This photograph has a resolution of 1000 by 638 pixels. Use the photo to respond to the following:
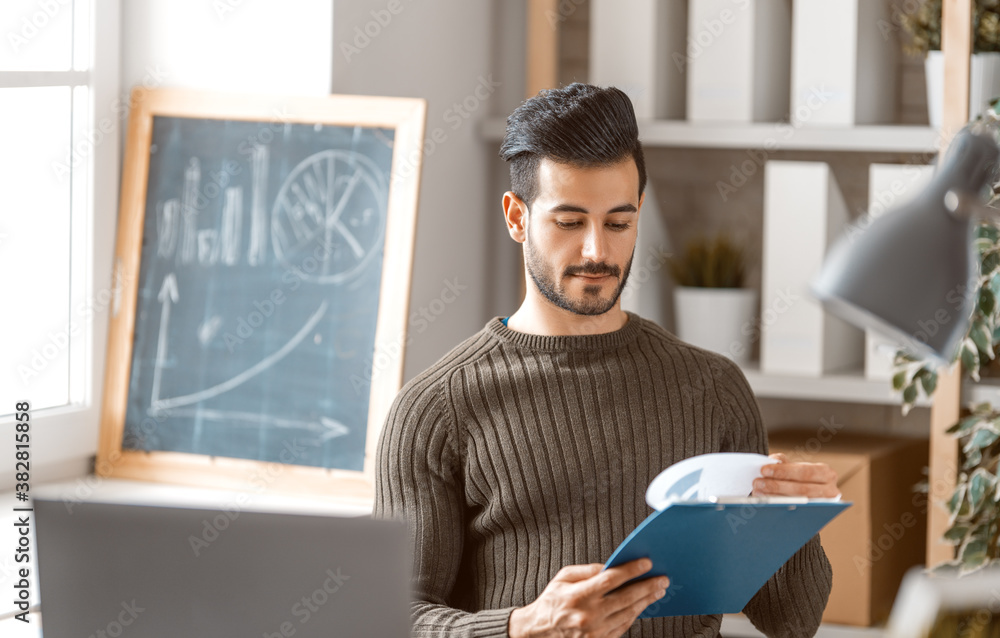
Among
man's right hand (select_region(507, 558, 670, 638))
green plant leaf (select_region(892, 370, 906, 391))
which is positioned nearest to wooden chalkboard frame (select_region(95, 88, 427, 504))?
man's right hand (select_region(507, 558, 670, 638))

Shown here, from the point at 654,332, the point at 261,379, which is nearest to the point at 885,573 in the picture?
the point at 654,332

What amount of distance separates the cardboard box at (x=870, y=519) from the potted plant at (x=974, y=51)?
714 mm

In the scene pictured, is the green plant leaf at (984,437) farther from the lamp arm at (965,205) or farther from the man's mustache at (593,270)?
the lamp arm at (965,205)

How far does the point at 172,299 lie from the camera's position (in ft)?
7.30

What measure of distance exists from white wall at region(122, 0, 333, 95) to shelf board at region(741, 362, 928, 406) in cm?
107

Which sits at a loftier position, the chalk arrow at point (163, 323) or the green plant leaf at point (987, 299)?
the green plant leaf at point (987, 299)

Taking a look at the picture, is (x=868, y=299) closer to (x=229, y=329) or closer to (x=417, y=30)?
(x=229, y=329)

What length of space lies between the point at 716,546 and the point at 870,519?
1326mm

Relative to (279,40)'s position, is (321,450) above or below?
below

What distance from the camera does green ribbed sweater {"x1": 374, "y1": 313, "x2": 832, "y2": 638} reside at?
1550 mm

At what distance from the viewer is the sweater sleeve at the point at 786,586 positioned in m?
1.59

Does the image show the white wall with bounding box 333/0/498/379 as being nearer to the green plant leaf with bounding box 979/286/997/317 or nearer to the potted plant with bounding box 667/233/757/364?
the potted plant with bounding box 667/233/757/364

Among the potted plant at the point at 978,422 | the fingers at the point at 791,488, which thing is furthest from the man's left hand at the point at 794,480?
the potted plant at the point at 978,422

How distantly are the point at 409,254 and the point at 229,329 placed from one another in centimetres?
39
